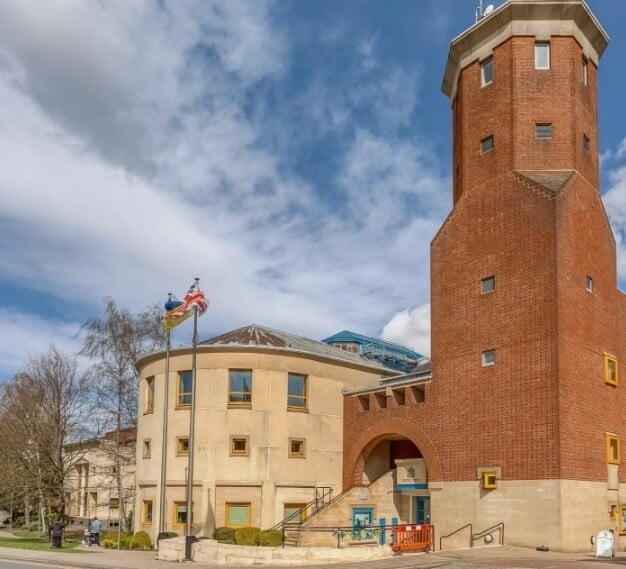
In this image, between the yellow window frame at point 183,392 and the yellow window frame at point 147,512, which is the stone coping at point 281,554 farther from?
the yellow window frame at point 183,392

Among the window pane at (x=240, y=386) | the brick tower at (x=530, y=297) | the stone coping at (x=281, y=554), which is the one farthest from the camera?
the window pane at (x=240, y=386)

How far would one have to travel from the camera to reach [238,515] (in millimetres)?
33219

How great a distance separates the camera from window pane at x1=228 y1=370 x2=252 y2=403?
114 ft

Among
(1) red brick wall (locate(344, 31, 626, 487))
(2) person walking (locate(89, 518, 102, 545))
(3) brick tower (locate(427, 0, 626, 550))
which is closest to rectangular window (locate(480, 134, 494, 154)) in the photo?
(3) brick tower (locate(427, 0, 626, 550))

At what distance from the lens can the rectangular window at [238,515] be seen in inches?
1299

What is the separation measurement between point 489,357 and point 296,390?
10457 millimetres

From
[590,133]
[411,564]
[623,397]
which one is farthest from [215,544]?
[590,133]

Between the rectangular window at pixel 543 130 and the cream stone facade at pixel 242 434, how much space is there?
14.4 metres

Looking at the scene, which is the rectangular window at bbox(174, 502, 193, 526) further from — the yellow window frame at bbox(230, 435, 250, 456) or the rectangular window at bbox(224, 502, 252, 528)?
the yellow window frame at bbox(230, 435, 250, 456)

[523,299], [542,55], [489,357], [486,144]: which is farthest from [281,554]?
[542,55]

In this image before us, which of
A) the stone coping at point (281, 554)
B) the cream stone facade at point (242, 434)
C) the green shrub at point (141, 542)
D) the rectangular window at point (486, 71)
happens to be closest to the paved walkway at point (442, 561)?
the stone coping at point (281, 554)

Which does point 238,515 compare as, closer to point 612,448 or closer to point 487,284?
point 487,284

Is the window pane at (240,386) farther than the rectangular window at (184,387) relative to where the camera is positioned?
No

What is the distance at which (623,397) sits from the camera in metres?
30.5
